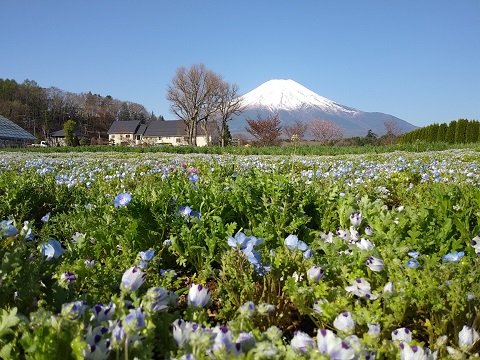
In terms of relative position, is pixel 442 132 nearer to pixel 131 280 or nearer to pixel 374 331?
pixel 374 331

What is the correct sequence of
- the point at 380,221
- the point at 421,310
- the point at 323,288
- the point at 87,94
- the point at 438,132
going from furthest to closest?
the point at 87,94
the point at 438,132
the point at 380,221
the point at 421,310
the point at 323,288

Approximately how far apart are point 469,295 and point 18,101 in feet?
338

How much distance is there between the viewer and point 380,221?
7.87ft

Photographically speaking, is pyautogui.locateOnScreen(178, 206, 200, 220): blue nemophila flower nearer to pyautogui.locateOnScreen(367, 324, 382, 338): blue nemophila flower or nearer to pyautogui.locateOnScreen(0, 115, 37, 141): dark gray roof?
pyautogui.locateOnScreen(367, 324, 382, 338): blue nemophila flower

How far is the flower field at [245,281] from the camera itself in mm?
1131

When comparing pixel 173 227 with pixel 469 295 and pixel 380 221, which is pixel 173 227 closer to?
pixel 380 221

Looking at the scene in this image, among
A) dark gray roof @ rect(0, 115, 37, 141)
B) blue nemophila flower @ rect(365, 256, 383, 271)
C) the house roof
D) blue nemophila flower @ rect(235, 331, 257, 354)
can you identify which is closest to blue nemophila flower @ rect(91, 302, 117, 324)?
blue nemophila flower @ rect(235, 331, 257, 354)

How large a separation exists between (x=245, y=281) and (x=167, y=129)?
95.0 meters

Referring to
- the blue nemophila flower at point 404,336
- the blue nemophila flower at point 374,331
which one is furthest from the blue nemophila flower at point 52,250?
the blue nemophila flower at point 404,336

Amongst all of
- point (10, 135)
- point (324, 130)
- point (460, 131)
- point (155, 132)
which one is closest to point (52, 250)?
point (460, 131)

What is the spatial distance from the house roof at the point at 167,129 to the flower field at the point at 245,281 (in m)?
89.1

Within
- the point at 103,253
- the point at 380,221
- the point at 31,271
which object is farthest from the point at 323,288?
the point at 103,253

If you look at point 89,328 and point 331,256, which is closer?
point 89,328

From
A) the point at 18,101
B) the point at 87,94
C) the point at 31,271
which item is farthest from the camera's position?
the point at 87,94
